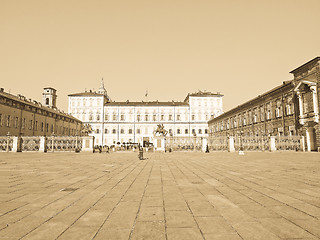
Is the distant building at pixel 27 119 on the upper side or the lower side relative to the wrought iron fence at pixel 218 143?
upper

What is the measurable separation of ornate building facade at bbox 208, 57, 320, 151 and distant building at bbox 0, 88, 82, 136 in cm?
4204

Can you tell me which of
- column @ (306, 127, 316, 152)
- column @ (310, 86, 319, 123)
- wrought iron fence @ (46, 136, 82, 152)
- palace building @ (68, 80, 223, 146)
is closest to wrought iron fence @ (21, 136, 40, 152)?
wrought iron fence @ (46, 136, 82, 152)

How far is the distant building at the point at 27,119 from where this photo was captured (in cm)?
3778

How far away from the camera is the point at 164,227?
2.88 m

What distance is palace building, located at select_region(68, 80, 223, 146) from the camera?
71.1 meters

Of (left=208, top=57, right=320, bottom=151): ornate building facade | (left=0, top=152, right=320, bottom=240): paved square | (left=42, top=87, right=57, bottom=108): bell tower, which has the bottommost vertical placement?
(left=0, top=152, right=320, bottom=240): paved square

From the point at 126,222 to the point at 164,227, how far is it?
539 millimetres

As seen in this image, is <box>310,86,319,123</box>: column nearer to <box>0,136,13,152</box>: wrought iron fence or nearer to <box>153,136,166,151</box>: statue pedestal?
<box>153,136,166,151</box>: statue pedestal

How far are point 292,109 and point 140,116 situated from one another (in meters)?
48.3

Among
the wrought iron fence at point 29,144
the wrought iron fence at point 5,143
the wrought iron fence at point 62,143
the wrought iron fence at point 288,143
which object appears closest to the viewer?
the wrought iron fence at point 288,143

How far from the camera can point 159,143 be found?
34.8 meters

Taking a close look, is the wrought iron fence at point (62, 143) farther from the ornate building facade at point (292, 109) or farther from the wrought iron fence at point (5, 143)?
the ornate building facade at point (292, 109)

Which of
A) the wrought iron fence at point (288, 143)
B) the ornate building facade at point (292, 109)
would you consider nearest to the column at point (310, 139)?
the ornate building facade at point (292, 109)

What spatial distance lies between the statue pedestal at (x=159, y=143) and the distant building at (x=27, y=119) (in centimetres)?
2496
